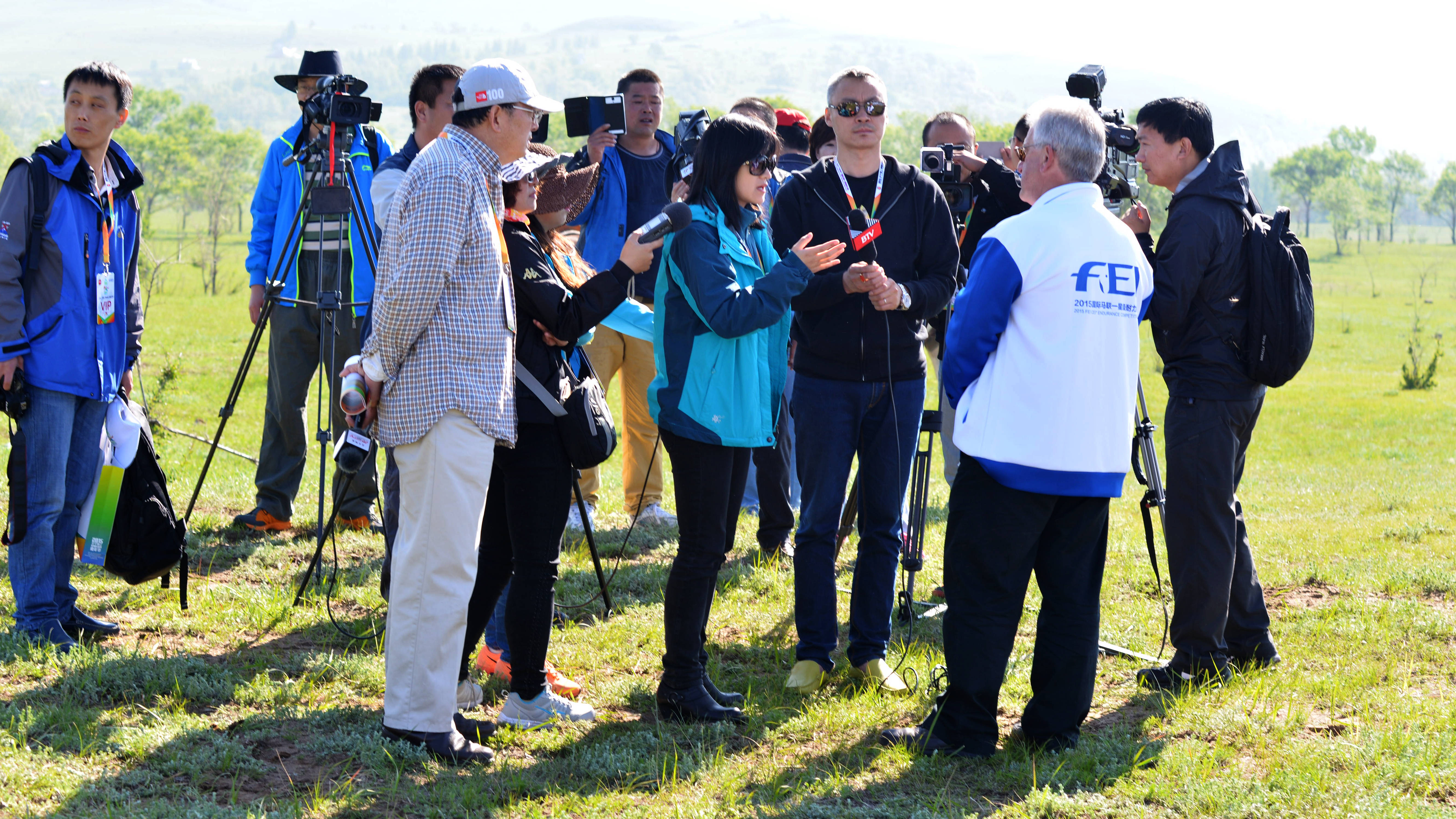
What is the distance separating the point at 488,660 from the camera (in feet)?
14.9

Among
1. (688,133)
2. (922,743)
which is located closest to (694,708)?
Result: (922,743)

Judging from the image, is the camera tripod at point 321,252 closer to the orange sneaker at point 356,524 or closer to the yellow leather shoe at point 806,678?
the orange sneaker at point 356,524

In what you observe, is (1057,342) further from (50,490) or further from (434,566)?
(50,490)

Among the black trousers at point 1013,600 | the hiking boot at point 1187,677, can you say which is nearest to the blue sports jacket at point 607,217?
the black trousers at point 1013,600

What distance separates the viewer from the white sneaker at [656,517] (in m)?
7.09

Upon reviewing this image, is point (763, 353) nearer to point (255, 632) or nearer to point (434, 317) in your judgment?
point (434, 317)

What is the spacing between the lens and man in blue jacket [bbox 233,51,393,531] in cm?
634

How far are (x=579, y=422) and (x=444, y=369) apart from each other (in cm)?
52

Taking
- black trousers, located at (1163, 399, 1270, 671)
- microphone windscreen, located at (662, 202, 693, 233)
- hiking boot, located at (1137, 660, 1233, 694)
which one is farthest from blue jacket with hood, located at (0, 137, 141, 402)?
hiking boot, located at (1137, 660, 1233, 694)

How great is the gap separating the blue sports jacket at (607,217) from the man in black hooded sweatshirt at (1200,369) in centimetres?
332

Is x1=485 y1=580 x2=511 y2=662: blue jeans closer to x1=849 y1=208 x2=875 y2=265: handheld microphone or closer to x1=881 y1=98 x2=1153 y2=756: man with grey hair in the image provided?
x1=881 y1=98 x2=1153 y2=756: man with grey hair

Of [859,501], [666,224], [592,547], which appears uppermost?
[666,224]

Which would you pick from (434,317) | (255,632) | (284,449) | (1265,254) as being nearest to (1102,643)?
(1265,254)

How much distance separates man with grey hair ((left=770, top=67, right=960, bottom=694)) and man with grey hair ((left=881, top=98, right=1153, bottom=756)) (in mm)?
677
